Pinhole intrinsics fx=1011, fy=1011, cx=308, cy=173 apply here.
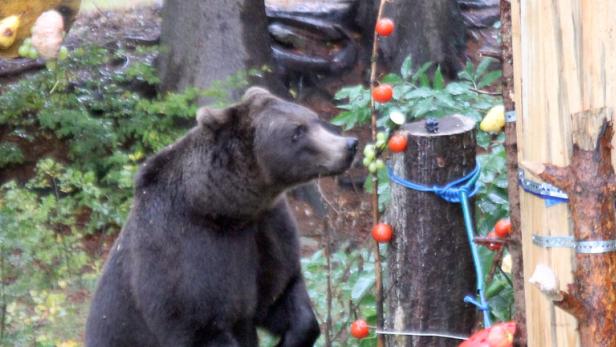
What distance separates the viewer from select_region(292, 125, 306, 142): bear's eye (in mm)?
4535

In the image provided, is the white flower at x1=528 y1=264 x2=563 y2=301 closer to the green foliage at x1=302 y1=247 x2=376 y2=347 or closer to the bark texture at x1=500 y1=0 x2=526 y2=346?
the bark texture at x1=500 y1=0 x2=526 y2=346

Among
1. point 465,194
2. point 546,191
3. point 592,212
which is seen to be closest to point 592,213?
point 592,212

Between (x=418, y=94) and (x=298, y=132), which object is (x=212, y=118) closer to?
(x=298, y=132)

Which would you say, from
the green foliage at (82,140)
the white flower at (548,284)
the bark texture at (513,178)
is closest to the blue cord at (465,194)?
the bark texture at (513,178)

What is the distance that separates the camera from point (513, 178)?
12.0 feet

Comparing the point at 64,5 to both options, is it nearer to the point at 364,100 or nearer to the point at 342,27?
the point at 364,100

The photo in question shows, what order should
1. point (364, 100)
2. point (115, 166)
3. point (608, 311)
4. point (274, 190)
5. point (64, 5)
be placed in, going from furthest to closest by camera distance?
point (115, 166)
point (64, 5)
point (364, 100)
point (274, 190)
point (608, 311)

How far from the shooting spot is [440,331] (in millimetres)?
4387

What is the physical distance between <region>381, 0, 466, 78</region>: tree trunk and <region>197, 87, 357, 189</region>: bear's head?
8285 mm

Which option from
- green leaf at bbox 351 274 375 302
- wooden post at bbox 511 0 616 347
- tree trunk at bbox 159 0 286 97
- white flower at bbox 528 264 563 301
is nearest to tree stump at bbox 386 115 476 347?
green leaf at bbox 351 274 375 302

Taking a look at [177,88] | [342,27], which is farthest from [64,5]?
[342,27]

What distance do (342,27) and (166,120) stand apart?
4244mm

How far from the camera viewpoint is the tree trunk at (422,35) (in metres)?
12.7

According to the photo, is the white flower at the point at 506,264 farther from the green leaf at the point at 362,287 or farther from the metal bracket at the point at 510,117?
the metal bracket at the point at 510,117
